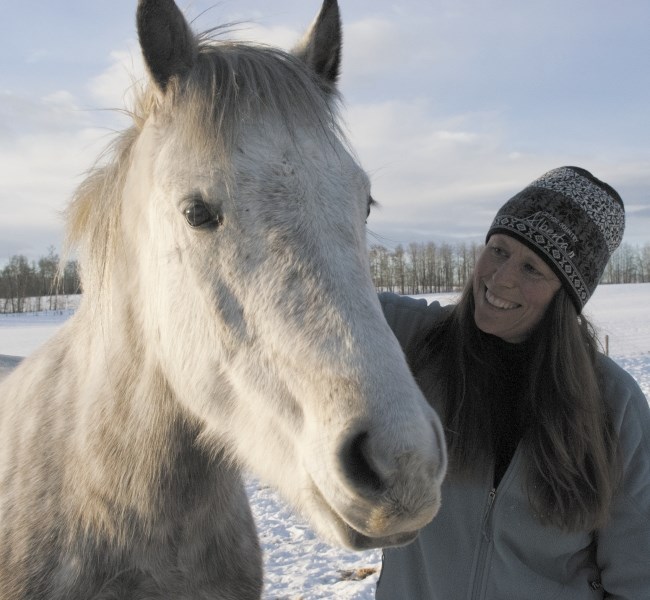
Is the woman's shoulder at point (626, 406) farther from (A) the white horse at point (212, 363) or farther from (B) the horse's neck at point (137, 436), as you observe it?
(B) the horse's neck at point (137, 436)

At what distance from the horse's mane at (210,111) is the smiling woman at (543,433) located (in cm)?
110

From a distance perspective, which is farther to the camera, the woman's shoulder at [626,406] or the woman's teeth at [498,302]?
the woman's teeth at [498,302]

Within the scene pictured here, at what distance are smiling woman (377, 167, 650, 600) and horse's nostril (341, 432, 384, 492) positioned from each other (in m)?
1.30

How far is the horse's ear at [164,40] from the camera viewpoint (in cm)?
181

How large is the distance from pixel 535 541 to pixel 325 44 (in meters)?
2.39

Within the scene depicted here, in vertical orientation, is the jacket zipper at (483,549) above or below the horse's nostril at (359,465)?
below

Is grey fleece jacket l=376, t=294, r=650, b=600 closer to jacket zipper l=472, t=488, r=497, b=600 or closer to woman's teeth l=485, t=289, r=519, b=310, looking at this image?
jacket zipper l=472, t=488, r=497, b=600

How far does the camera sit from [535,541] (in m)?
2.48

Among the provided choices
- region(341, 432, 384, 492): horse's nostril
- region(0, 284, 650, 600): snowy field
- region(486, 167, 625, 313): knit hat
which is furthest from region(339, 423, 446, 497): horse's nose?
region(0, 284, 650, 600): snowy field

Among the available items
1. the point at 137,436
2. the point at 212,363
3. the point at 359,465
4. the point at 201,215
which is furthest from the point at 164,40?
the point at 359,465

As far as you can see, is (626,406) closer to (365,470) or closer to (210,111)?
(365,470)

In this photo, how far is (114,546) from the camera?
2020mm

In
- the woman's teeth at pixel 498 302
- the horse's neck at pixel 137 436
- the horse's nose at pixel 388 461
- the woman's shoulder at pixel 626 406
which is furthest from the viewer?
the woman's teeth at pixel 498 302

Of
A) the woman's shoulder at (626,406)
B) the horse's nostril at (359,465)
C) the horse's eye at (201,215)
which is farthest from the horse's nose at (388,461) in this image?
the woman's shoulder at (626,406)
